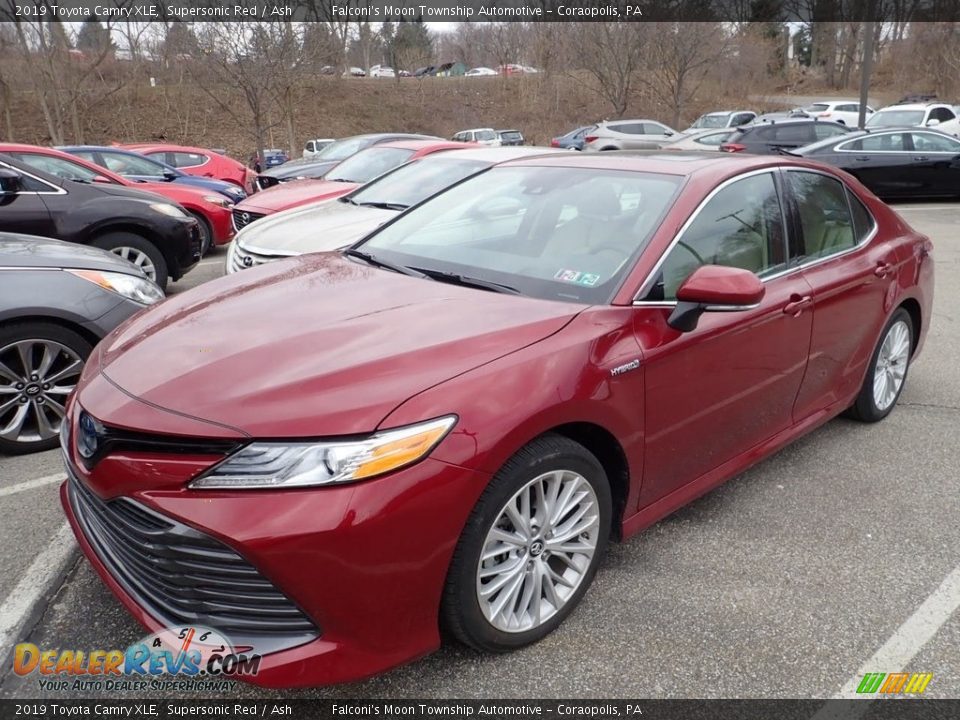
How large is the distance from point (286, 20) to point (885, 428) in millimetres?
20507

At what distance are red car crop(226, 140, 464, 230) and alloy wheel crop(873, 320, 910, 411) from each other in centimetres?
507

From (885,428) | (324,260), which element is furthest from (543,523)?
(885,428)

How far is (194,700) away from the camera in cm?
226

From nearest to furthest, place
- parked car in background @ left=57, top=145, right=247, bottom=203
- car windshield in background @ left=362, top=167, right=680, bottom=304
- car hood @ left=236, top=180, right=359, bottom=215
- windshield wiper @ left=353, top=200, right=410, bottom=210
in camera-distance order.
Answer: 1. car windshield in background @ left=362, top=167, right=680, bottom=304
2. windshield wiper @ left=353, top=200, right=410, bottom=210
3. car hood @ left=236, top=180, right=359, bottom=215
4. parked car in background @ left=57, top=145, right=247, bottom=203

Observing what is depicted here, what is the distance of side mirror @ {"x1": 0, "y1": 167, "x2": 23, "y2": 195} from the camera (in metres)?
6.30

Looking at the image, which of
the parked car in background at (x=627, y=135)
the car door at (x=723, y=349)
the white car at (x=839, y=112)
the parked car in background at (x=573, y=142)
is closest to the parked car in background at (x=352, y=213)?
the car door at (x=723, y=349)

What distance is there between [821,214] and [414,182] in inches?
161

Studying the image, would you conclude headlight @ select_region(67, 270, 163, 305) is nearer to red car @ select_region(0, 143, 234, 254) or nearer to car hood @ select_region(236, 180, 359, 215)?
car hood @ select_region(236, 180, 359, 215)

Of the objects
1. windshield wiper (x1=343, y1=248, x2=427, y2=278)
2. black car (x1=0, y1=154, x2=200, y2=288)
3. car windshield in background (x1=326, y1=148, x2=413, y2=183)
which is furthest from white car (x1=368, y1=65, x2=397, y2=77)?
windshield wiper (x1=343, y1=248, x2=427, y2=278)

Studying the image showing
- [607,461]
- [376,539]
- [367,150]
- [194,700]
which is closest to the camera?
[376,539]

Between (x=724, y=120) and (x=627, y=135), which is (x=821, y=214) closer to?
(x=627, y=135)

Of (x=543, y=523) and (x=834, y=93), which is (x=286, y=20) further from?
(x=834, y=93)

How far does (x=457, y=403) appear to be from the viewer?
2105 millimetres

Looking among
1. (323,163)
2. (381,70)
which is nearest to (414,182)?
(323,163)
